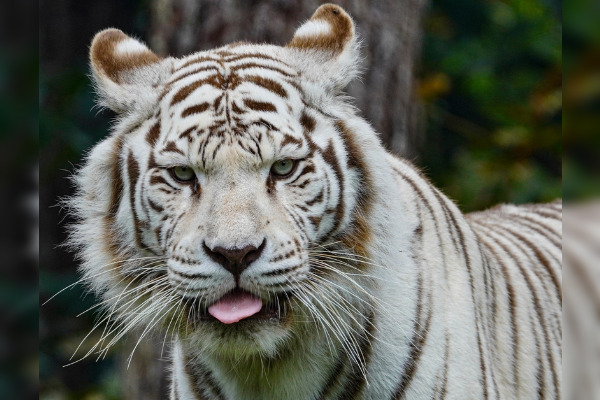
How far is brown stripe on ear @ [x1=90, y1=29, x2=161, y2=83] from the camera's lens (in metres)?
3.26

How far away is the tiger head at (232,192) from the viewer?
2.69m

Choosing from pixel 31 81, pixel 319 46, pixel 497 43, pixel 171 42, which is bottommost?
pixel 31 81

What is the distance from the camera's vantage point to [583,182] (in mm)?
1044

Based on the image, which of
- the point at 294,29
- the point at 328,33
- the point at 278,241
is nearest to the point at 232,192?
the point at 278,241

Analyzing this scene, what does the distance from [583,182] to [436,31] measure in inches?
395

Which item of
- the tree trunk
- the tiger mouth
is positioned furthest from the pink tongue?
the tree trunk

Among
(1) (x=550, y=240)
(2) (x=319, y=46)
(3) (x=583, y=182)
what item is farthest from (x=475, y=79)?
(3) (x=583, y=182)

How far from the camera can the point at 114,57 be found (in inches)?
131

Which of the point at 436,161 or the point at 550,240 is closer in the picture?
the point at 550,240

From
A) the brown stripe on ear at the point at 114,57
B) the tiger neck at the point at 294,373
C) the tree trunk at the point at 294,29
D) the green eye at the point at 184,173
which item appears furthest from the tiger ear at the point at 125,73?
the tree trunk at the point at 294,29

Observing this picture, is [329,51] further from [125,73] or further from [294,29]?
[294,29]

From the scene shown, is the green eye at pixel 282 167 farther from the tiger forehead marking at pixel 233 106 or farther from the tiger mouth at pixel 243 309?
the tiger mouth at pixel 243 309

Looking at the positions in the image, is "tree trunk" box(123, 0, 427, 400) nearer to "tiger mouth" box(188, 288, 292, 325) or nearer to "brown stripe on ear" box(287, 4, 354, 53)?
"brown stripe on ear" box(287, 4, 354, 53)

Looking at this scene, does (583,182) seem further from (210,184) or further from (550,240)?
(550,240)
